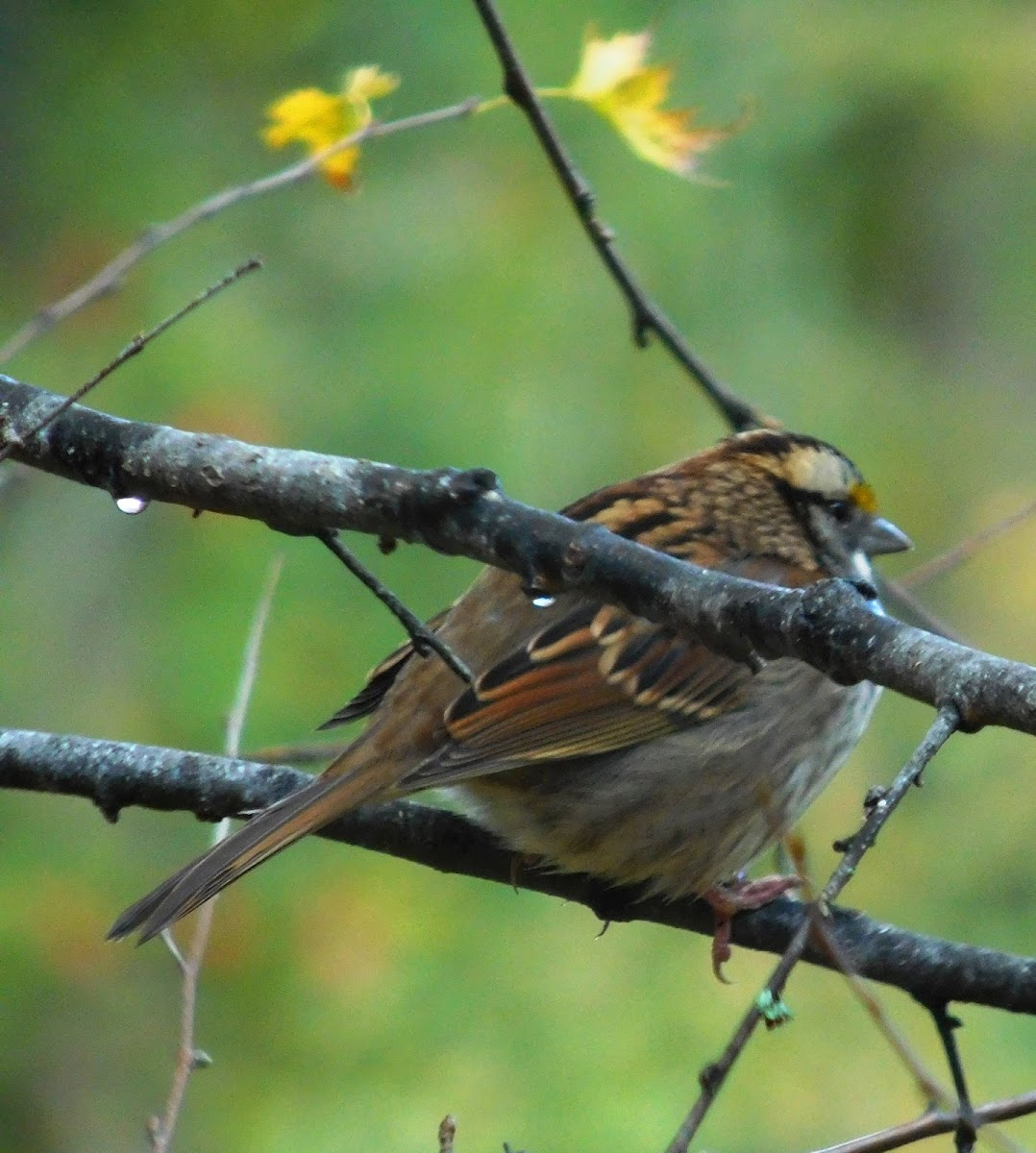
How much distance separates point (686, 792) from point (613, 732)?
0.17 meters

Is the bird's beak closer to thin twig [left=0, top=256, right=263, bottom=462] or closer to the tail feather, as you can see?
the tail feather

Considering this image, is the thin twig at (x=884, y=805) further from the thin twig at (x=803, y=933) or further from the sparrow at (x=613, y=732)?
the sparrow at (x=613, y=732)

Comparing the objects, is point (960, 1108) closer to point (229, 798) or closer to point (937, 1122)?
point (937, 1122)

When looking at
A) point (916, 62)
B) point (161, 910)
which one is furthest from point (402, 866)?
point (916, 62)

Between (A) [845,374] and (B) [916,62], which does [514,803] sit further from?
(B) [916,62]

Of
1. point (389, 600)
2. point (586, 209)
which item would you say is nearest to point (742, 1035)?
point (389, 600)

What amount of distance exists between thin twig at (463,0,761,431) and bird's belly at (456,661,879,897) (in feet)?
1.71

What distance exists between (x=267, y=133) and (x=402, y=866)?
7.18 feet

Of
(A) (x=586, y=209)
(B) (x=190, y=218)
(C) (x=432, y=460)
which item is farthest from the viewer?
(C) (x=432, y=460)

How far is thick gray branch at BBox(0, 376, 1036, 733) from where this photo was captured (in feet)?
5.99

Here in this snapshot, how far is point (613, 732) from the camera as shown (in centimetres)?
322

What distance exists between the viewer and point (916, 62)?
6.57 meters

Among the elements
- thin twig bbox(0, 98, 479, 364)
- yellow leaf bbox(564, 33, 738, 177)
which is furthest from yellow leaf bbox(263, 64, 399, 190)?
yellow leaf bbox(564, 33, 738, 177)

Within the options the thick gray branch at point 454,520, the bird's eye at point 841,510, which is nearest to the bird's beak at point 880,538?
the bird's eye at point 841,510
